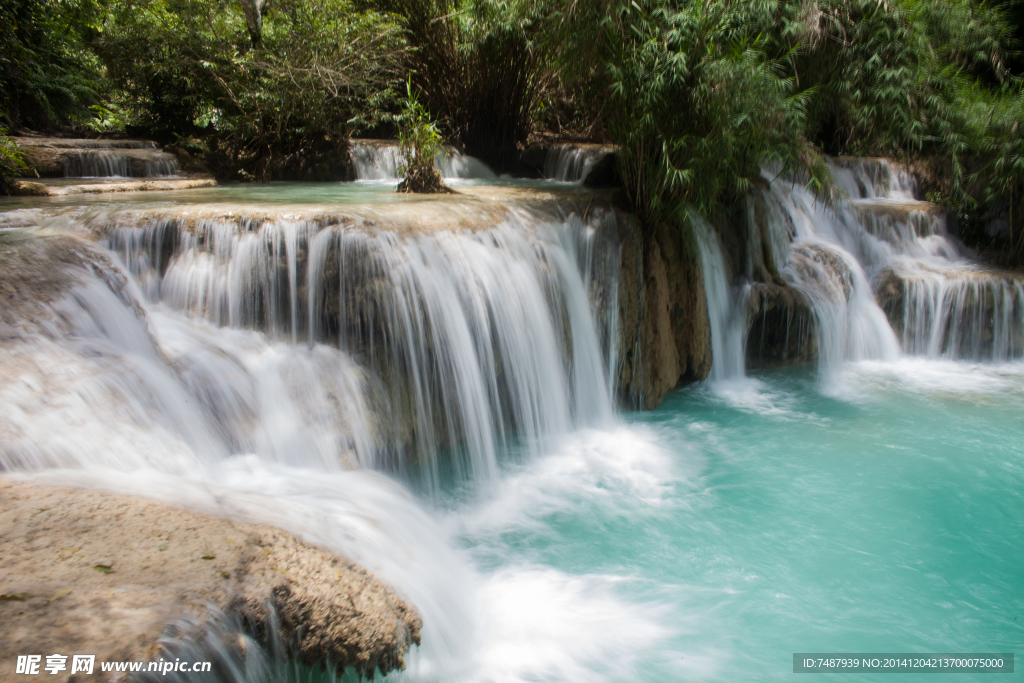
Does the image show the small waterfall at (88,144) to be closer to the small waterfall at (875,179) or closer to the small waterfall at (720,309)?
the small waterfall at (720,309)

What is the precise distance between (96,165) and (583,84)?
21.4 feet

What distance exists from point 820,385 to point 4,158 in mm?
8550

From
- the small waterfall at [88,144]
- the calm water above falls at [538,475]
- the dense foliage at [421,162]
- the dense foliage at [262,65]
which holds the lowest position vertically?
the calm water above falls at [538,475]

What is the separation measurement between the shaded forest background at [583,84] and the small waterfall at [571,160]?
1.29 feet

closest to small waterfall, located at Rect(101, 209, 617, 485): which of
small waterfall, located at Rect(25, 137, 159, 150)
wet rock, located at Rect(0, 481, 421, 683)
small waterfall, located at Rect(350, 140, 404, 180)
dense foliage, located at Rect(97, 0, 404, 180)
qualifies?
wet rock, located at Rect(0, 481, 421, 683)

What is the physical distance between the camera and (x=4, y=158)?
5.82 metres

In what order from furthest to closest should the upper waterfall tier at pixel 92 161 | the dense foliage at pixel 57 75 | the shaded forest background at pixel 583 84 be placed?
the dense foliage at pixel 57 75, the upper waterfall tier at pixel 92 161, the shaded forest background at pixel 583 84

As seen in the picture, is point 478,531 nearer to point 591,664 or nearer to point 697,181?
point 591,664

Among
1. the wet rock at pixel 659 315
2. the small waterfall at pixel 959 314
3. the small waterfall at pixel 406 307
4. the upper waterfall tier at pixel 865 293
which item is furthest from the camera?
the small waterfall at pixel 959 314

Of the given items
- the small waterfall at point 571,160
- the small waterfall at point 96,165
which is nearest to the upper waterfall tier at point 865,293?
the small waterfall at point 571,160

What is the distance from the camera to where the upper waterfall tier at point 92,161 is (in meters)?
8.14

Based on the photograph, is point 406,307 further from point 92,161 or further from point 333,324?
point 92,161

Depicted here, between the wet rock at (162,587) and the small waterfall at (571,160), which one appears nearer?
the wet rock at (162,587)

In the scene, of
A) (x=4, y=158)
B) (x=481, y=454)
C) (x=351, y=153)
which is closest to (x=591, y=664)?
(x=481, y=454)
